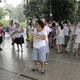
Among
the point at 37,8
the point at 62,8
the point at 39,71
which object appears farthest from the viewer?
the point at 37,8

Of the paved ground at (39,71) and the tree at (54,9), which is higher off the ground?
the tree at (54,9)

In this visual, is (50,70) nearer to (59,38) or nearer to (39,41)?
(39,41)

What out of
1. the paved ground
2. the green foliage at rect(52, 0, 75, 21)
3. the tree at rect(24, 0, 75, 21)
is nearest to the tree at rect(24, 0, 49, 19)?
the tree at rect(24, 0, 75, 21)

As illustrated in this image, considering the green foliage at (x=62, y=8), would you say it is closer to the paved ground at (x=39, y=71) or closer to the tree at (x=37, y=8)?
the tree at (x=37, y=8)

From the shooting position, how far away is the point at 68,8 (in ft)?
57.7

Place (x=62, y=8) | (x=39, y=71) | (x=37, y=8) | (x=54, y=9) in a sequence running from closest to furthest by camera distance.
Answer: (x=39, y=71)
(x=62, y=8)
(x=54, y=9)
(x=37, y=8)

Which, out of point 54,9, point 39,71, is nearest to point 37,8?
point 54,9

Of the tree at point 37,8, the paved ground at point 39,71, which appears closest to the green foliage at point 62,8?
the tree at point 37,8

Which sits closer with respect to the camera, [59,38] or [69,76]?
[69,76]

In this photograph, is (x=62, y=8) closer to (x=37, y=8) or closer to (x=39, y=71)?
(x=37, y=8)

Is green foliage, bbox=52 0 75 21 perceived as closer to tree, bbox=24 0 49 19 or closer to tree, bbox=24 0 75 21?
tree, bbox=24 0 75 21

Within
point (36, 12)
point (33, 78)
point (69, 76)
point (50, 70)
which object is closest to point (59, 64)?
point (50, 70)

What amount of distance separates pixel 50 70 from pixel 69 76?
0.69 meters

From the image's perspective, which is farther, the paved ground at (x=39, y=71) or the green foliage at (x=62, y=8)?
the green foliage at (x=62, y=8)
